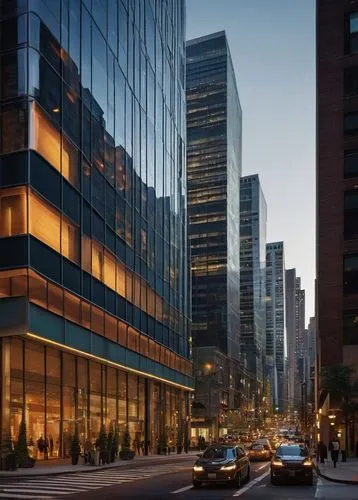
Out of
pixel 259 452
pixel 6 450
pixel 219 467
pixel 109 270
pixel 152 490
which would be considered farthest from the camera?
pixel 259 452

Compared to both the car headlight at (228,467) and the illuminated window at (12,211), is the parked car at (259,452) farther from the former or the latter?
the car headlight at (228,467)

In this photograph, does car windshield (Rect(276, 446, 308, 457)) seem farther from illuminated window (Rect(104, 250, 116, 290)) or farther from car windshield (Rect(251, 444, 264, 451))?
car windshield (Rect(251, 444, 264, 451))

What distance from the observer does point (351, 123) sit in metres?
68.2

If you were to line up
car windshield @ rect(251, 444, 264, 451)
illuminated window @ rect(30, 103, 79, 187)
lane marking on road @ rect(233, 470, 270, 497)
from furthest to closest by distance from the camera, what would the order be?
car windshield @ rect(251, 444, 264, 451)
illuminated window @ rect(30, 103, 79, 187)
lane marking on road @ rect(233, 470, 270, 497)

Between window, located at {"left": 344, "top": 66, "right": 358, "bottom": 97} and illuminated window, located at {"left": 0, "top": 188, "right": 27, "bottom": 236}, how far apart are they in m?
43.4

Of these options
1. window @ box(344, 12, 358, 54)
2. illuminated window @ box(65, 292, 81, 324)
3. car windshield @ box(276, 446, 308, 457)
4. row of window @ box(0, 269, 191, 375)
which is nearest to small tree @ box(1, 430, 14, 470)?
row of window @ box(0, 269, 191, 375)

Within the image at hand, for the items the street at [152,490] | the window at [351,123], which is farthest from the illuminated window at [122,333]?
the window at [351,123]

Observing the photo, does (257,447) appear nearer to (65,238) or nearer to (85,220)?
(85,220)

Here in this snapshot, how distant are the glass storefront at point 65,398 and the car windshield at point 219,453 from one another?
44.2 feet

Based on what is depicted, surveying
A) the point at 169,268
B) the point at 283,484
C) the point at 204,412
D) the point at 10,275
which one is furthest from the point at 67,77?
the point at 204,412

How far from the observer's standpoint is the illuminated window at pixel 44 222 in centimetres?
3591

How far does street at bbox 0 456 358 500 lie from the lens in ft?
71.4

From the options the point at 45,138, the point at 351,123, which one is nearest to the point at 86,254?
the point at 45,138

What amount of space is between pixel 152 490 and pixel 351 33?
192 feet
